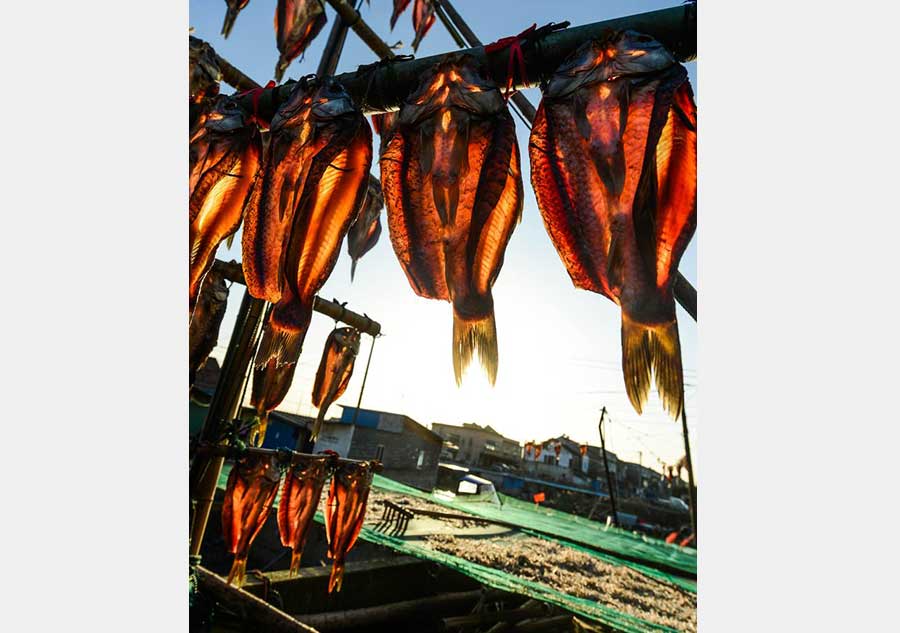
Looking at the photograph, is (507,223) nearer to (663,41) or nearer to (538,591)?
(663,41)

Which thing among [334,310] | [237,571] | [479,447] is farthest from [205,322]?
[479,447]

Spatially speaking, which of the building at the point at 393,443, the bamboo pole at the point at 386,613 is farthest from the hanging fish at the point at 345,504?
the building at the point at 393,443

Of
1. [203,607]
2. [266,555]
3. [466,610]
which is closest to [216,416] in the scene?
[203,607]

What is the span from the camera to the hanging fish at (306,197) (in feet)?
2.48

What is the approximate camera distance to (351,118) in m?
0.78

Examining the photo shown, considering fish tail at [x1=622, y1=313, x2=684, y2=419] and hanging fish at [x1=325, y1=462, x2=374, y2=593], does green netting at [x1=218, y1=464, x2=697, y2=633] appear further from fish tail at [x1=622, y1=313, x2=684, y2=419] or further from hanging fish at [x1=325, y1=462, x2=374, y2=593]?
fish tail at [x1=622, y1=313, x2=684, y2=419]

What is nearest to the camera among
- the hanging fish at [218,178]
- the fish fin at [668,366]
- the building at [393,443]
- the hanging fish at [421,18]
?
the fish fin at [668,366]

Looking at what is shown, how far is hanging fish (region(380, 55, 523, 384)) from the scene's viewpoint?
2.06 feet

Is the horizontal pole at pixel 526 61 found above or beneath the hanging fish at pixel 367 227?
beneath

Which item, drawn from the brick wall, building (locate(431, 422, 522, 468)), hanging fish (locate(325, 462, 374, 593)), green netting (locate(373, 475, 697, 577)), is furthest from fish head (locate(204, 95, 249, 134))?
building (locate(431, 422, 522, 468))

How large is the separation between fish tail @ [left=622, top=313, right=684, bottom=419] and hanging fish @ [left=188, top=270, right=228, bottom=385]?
75.4 inches

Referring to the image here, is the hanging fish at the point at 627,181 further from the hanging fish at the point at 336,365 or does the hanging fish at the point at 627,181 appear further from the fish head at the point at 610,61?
the hanging fish at the point at 336,365

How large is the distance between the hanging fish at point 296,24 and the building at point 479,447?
19304mm

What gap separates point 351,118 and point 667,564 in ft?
14.7
